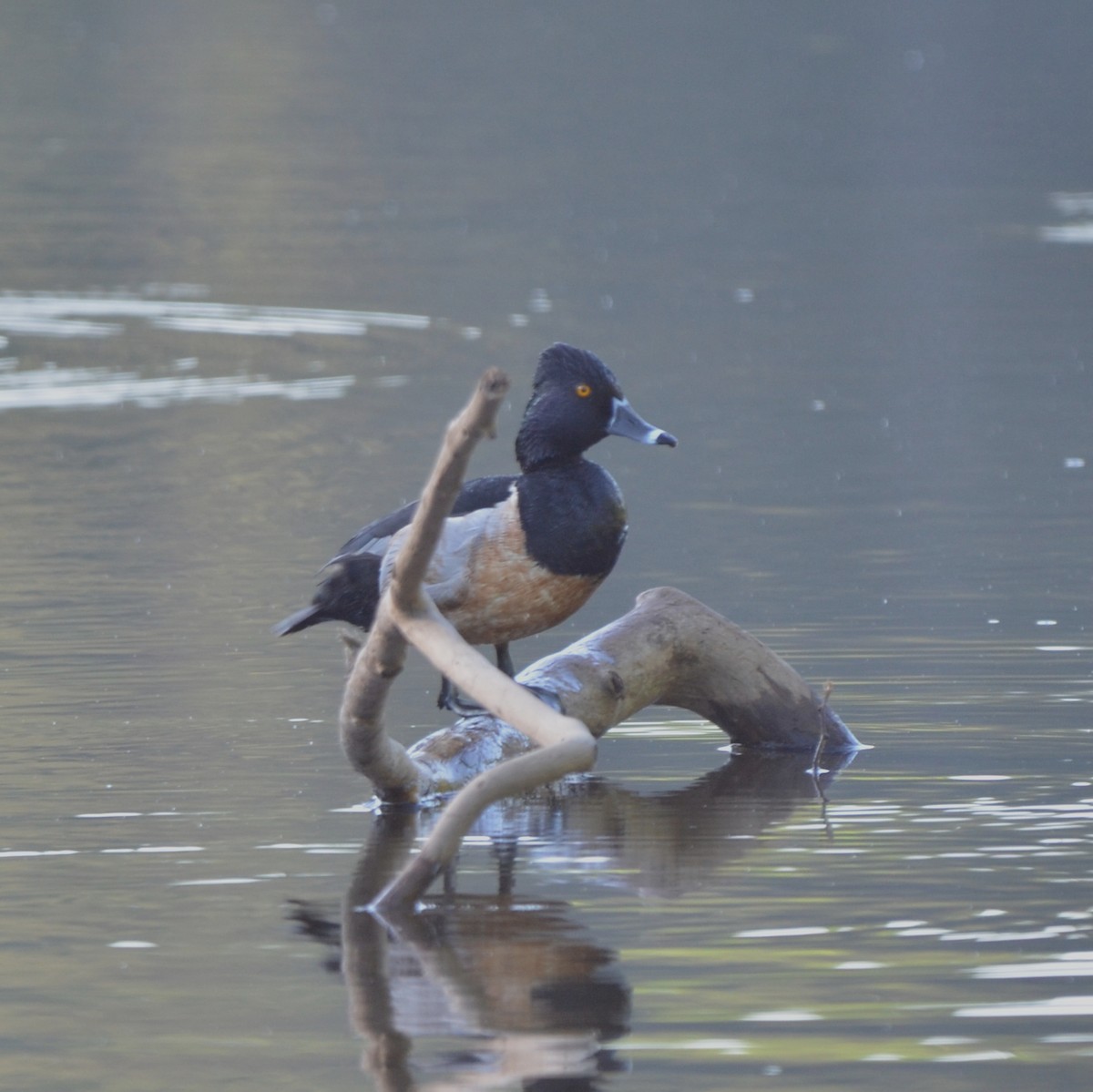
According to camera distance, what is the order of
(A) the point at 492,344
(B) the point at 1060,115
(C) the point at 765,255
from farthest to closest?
(B) the point at 1060,115
(C) the point at 765,255
(A) the point at 492,344

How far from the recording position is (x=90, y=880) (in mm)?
5840

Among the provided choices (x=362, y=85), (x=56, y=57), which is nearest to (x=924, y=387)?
(x=362, y=85)

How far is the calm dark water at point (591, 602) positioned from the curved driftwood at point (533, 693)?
0.17 metres

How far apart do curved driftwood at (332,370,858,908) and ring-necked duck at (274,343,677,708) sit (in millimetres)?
229

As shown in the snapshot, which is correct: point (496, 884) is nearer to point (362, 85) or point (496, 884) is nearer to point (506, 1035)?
point (506, 1035)

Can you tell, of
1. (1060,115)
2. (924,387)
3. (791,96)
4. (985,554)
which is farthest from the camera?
(791,96)

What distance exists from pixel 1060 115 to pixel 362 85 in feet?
32.7

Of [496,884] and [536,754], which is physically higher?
[536,754]

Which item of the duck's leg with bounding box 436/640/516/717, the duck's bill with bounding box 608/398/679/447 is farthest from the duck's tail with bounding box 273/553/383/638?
the duck's bill with bounding box 608/398/679/447

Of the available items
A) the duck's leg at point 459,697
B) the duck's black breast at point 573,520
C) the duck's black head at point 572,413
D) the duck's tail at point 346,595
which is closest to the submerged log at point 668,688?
the duck's leg at point 459,697

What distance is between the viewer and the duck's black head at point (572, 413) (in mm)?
6992

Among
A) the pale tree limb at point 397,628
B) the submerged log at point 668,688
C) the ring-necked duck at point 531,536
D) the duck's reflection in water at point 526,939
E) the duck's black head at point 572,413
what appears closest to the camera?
the duck's reflection in water at point 526,939

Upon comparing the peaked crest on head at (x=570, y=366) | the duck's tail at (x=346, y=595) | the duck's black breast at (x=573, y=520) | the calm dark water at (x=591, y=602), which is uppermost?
the peaked crest on head at (x=570, y=366)

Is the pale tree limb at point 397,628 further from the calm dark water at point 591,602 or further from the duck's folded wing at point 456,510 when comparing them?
the duck's folded wing at point 456,510
